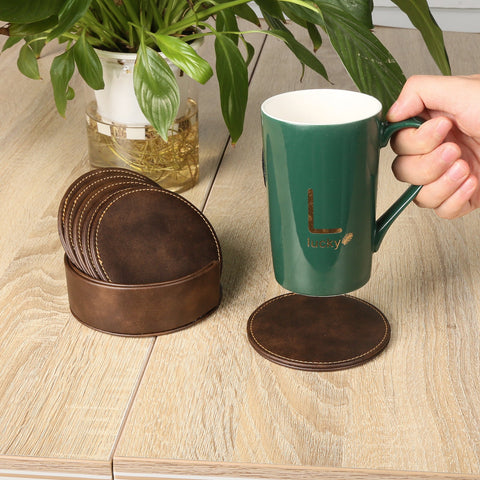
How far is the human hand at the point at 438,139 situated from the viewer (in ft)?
2.22

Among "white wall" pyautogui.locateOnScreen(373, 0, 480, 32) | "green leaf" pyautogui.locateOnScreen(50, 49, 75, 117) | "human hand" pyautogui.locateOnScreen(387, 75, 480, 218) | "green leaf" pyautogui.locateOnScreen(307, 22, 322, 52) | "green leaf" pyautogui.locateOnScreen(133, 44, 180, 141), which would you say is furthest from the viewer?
"white wall" pyautogui.locateOnScreen(373, 0, 480, 32)

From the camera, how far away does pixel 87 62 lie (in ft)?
2.81

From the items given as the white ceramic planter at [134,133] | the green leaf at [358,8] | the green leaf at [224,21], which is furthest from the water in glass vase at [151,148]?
the green leaf at [358,8]

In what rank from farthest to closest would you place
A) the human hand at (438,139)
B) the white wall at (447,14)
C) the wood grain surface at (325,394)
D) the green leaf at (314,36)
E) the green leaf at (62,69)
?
the white wall at (447,14) → the green leaf at (314,36) → the green leaf at (62,69) → the human hand at (438,139) → the wood grain surface at (325,394)

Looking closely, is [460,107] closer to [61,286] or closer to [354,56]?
[354,56]

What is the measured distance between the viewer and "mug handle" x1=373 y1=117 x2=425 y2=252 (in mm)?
645

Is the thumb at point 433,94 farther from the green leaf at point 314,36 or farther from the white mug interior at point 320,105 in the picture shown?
the green leaf at point 314,36

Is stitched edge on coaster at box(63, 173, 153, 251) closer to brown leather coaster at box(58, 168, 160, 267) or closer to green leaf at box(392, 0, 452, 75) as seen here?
brown leather coaster at box(58, 168, 160, 267)

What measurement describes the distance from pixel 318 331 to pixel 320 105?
0.66 feet

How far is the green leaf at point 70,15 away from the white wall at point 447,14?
7.28 feet

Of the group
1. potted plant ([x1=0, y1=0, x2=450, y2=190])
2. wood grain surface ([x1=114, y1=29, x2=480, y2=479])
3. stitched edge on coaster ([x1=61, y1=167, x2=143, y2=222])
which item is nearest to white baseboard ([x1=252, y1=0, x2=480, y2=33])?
potted plant ([x1=0, y1=0, x2=450, y2=190])

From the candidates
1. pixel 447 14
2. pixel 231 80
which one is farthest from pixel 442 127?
pixel 447 14

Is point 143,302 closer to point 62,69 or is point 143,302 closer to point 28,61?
point 62,69

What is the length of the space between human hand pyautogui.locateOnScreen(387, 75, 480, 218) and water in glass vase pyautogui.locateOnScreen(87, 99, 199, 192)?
1.02 ft
